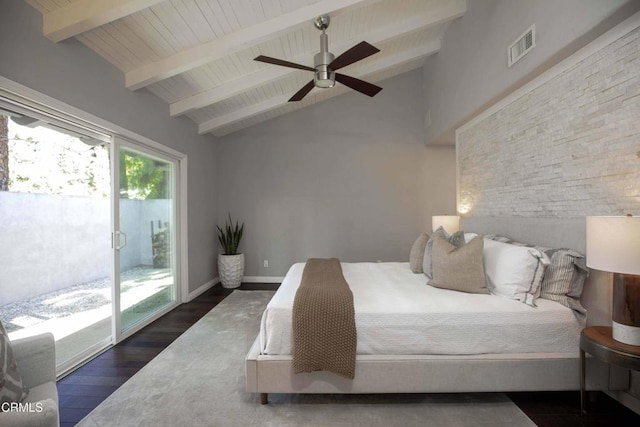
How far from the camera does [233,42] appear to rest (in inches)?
108

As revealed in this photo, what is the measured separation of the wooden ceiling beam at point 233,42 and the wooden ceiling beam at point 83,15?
72cm

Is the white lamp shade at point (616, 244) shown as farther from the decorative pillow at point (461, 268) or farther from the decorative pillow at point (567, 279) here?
the decorative pillow at point (461, 268)

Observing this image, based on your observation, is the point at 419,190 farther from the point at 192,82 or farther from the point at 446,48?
the point at 192,82

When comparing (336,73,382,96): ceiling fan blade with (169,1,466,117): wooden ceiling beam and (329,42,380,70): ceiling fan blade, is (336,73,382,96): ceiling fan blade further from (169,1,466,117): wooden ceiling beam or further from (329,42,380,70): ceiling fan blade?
(169,1,466,117): wooden ceiling beam

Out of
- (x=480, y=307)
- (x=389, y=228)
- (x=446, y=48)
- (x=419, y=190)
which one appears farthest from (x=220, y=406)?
(x=446, y=48)

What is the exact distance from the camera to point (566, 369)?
186 centimetres

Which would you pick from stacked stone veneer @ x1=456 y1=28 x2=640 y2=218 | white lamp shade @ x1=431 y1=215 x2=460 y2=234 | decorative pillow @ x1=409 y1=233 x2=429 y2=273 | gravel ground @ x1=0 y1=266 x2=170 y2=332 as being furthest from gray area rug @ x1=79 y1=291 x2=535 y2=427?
white lamp shade @ x1=431 y1=215 x2=460 y2=234

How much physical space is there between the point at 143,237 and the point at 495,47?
13.8ft

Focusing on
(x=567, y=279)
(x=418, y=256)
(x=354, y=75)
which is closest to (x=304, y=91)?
(x=354, y=75)

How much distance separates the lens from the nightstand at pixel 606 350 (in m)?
1.48

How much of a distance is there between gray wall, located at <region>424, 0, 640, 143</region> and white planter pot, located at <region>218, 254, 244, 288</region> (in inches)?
148

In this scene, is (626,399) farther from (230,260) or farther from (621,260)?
(230,260)

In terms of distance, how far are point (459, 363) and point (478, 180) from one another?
7.89 ft

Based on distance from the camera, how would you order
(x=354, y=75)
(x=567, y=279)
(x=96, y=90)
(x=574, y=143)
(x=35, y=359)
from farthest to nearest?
→ (x=354, y=75)
(x=96, y=90)
(x=574, y=143)
(x=567, y=279)
(x=35, y=359)
